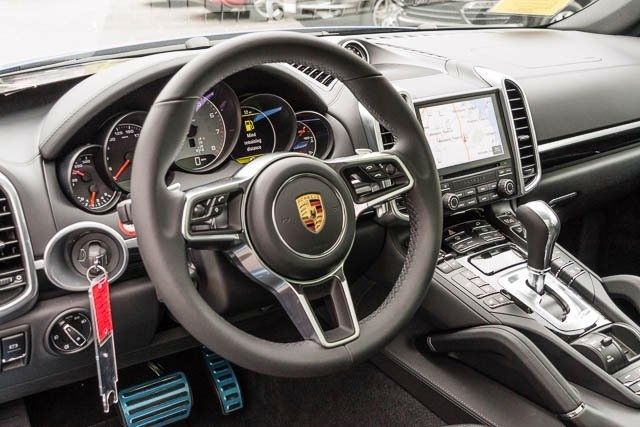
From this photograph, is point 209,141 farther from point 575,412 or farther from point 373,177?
point 575,412

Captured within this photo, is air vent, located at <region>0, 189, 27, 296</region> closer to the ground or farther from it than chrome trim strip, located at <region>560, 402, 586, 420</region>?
farther from it

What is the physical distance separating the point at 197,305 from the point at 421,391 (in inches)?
32.9

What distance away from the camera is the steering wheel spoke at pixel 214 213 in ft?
3.36

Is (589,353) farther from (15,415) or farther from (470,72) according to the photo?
(15,415)

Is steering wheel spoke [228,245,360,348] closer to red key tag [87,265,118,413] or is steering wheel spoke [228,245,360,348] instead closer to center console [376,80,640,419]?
red key tag [87,265,118,413]

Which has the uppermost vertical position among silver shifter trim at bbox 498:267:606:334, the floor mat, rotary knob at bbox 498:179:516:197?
rotary knob at bbox 498:179:516:197

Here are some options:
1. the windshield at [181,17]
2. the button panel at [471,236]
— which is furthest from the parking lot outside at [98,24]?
the button panel at [471,236]

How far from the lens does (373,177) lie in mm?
1289

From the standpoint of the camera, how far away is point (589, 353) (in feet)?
4.82

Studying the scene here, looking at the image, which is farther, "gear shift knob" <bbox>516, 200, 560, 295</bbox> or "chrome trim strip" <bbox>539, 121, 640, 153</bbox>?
"chrome trim strip" <bbox>539, 121, 640, 153</bbox>

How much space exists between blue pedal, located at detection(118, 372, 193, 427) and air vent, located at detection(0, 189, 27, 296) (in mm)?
658

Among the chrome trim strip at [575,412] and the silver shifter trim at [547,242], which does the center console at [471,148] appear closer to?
the silver shifter trim at [547,242]

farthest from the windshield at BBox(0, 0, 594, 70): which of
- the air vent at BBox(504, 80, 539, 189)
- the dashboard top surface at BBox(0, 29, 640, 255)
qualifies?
the air vent at BBox(504, 80, 539, 189)

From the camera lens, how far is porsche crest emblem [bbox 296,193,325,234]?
1106mm
